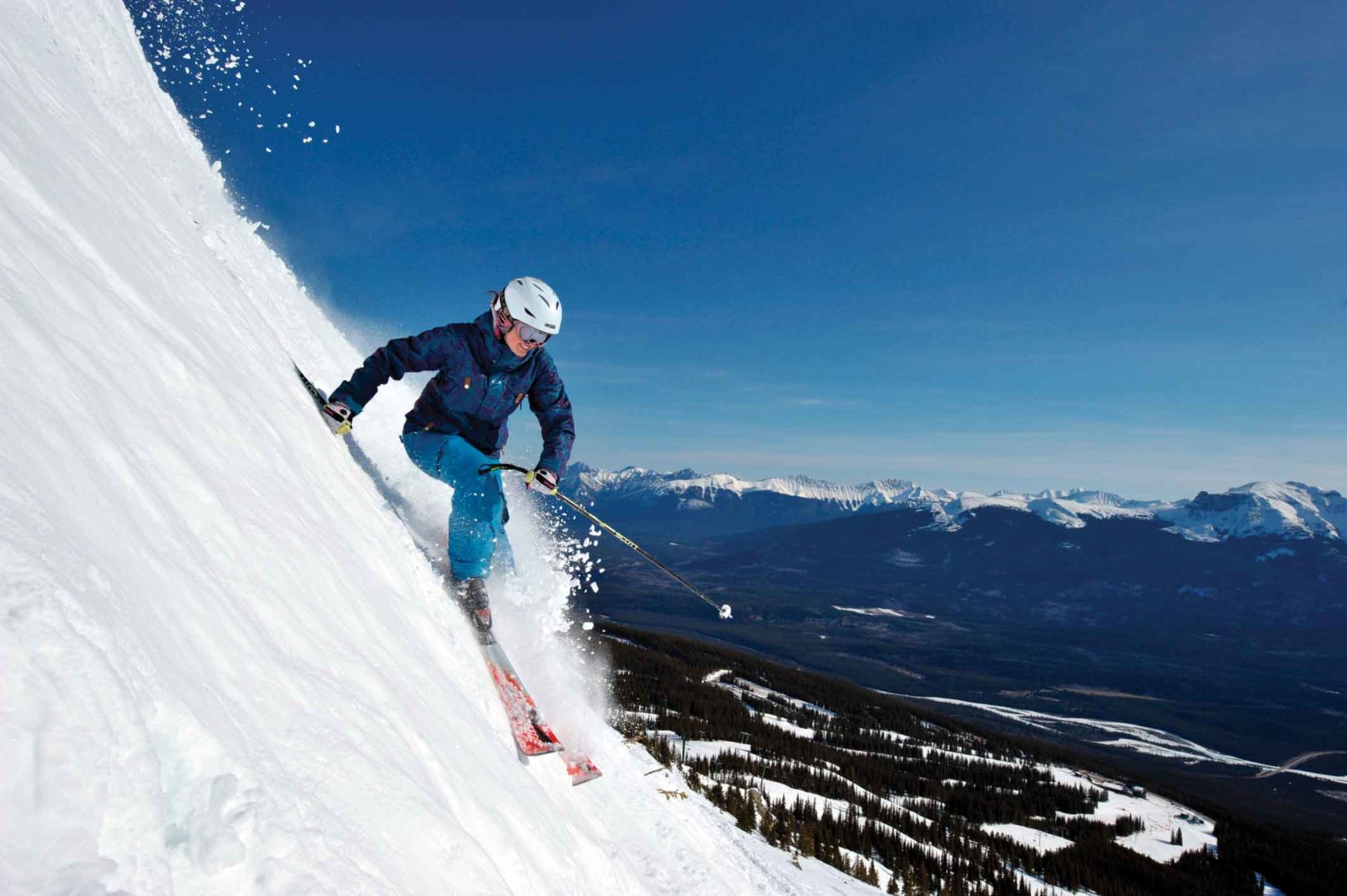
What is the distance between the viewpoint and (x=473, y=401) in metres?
6.75

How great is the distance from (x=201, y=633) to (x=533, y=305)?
15.6 feet

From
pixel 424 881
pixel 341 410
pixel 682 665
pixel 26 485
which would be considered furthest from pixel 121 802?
pixel 682 665

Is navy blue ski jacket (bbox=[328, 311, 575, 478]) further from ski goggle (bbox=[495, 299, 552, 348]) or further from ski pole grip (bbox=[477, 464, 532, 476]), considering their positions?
ski pole grip (bbox=[477, 464, 532, 476])

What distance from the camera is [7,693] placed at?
1.20 meters

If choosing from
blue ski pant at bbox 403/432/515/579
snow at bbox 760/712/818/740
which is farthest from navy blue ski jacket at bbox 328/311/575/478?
snow at bbox 760/712/818/740

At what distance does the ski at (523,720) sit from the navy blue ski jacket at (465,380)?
199 cm

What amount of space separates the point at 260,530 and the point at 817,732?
81.8m

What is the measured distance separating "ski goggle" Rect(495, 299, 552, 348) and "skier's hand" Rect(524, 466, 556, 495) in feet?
4.42

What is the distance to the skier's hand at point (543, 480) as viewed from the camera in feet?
21.2

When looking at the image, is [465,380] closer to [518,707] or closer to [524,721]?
[518,707]

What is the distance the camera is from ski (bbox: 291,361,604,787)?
504cm

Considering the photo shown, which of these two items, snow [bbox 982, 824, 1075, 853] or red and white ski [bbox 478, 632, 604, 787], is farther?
snow [bbox 982, 824, 1075, 853]

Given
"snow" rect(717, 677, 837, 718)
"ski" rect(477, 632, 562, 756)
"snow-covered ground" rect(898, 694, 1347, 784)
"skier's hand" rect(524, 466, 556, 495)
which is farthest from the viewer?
"snow-covered ground" rect(898, 694, 1347, 784)

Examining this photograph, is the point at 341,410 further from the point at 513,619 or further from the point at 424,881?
the point at 424,881
